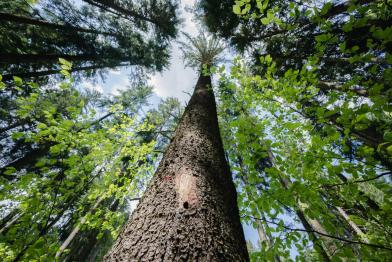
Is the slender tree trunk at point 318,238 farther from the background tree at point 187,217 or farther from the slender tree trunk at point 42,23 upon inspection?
the slender tree trunk at point 42,23

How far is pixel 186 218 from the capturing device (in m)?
1.17

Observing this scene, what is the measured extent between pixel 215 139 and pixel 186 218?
139cm

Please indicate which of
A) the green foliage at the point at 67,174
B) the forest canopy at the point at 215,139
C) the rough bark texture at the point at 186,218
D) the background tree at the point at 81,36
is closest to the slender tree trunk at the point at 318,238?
the forest canopy at the point at 215,139

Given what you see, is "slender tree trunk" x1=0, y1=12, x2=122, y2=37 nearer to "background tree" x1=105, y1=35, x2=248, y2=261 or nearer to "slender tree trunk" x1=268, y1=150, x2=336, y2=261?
"background tree" x1=105, y1=35, x2=248, y2=261

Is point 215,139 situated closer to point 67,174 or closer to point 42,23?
point 67,174

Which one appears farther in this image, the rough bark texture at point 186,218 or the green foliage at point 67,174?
the green foliage at point 67,174

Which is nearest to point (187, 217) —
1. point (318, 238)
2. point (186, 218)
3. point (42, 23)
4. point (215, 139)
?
point (186, 218)

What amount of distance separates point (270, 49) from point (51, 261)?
8.10 metres

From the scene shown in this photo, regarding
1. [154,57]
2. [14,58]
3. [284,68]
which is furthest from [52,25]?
[284,68]

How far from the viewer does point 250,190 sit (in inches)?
98.0

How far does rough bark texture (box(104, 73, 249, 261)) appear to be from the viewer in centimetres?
100

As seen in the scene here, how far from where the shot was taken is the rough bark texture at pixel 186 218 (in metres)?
1.00

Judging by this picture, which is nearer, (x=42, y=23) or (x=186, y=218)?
(x=186, y=218)

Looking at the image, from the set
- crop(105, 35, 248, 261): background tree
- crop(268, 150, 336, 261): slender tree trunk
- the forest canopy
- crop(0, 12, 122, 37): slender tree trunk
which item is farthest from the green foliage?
crop(0, 12, 122, 37): slender tree trunk
